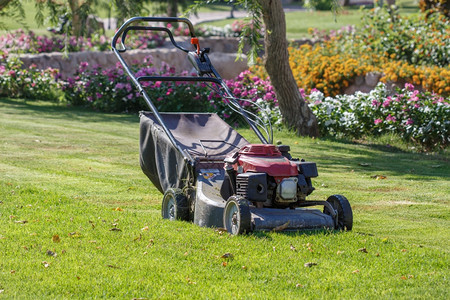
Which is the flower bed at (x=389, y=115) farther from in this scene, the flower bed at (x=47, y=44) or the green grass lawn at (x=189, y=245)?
the flower bed at (x=47, y=44)

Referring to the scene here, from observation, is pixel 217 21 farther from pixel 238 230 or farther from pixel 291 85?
pixel 238 230

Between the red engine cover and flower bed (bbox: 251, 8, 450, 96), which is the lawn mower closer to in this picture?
the red engine cover

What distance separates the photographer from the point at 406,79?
13031 mm

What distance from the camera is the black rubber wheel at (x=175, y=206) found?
579cm

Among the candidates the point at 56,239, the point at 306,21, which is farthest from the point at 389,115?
the point at 306,21

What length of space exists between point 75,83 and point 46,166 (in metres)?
7.15

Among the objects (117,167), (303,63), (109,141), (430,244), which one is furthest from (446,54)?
(430,244)

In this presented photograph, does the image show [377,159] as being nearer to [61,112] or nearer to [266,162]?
[266,162]

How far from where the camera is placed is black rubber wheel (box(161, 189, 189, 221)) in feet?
19.0

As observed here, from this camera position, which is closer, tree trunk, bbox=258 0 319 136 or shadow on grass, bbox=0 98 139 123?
tree trunk, bbox=258 0 319 136

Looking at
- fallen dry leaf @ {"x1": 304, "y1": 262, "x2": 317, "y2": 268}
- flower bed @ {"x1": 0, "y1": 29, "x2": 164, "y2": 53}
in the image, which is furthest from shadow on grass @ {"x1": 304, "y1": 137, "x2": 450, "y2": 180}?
flower bed @ {"x1": 0, "y1": 29, "x2": 164, "y2": 53}

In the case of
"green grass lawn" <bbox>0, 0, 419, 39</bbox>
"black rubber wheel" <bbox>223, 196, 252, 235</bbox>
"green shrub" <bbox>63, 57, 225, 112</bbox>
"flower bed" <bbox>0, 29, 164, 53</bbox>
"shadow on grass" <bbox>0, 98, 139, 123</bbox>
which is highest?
"green grass lawn" <bbox>0, 0, 419, 39</bbox>

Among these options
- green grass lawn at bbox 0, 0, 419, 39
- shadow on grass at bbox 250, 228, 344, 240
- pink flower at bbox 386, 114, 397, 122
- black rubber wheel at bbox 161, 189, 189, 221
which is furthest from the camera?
green grass lawn at bbox 0, 0, 419, 39

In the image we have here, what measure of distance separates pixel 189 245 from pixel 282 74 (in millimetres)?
6484
